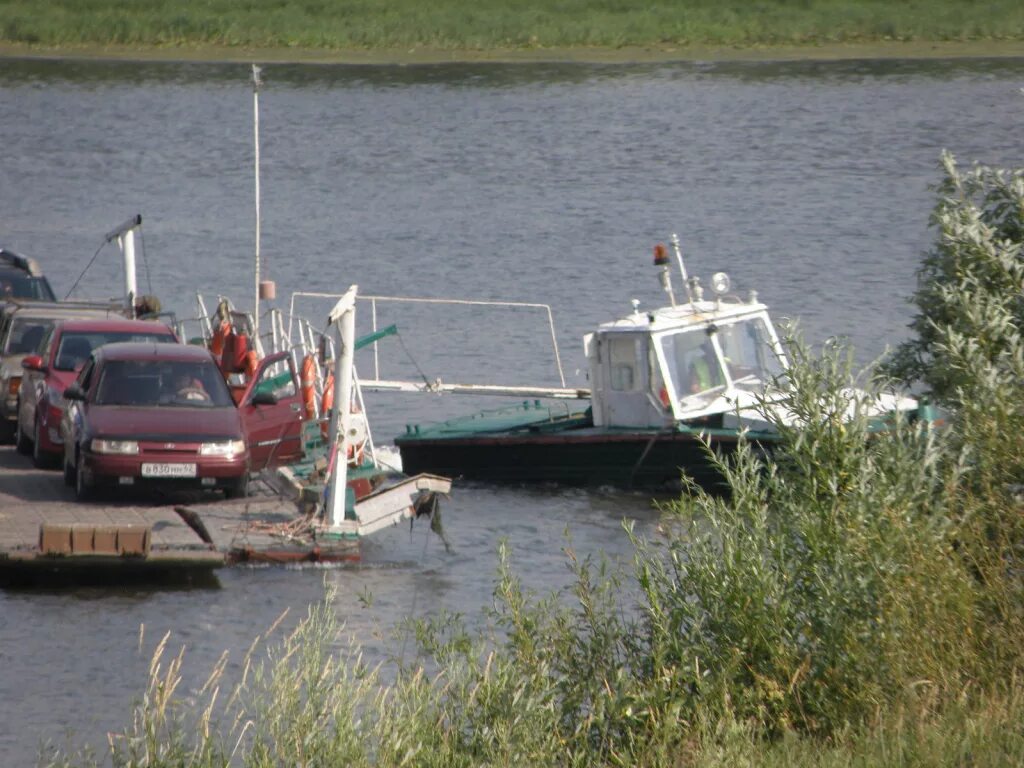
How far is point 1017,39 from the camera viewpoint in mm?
65438

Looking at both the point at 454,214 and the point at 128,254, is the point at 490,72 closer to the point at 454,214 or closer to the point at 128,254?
the point at 454,214

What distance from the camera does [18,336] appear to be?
23484 mm

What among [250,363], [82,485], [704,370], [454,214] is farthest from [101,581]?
[454,214]

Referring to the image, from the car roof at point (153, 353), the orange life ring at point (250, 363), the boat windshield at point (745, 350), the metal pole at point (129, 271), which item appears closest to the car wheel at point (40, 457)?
the car roof at point (153, 353)

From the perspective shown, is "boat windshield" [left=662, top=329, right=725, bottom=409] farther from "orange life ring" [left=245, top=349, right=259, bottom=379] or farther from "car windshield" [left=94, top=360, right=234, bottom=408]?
"car windshield" [left=94, top=360, right=234, bottom=408]

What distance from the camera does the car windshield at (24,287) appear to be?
27266 mm

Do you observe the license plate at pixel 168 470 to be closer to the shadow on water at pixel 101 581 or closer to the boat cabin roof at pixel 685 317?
the shadow on water at pixel 101 581

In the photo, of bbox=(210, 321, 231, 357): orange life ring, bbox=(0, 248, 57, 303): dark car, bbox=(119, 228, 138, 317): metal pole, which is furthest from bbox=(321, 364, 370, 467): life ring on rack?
bbox=(0, 248, 57, 303): dark car

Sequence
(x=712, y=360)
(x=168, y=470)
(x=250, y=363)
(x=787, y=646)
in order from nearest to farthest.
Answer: (x=787, y=646) → (x=168, y=470) → (x=712, y=360) → (x=250, y=363)

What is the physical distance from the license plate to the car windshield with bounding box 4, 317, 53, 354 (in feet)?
20.9

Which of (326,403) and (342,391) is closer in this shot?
(342,391)

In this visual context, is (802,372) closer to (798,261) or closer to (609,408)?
(609,408)

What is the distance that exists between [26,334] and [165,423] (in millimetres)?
6224

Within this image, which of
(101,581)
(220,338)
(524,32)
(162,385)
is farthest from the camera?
(524,32)
